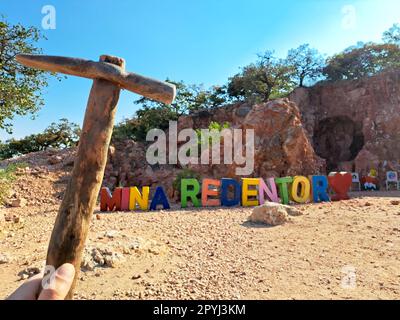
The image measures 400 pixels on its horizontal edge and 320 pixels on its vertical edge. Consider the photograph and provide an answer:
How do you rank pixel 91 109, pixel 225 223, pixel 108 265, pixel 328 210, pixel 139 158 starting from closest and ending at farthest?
pixel 91 109 → pixel 108 265 → pixel 225 223 → pixel 328 210 → pixel 139 158

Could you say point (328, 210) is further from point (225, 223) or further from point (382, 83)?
point (382, 83)

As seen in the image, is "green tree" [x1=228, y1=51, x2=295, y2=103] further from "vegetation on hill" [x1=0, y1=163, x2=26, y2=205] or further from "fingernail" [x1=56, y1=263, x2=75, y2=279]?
"fingernail" [x1=56, y1=263, x2=75, y2=279]

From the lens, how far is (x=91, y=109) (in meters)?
2.14

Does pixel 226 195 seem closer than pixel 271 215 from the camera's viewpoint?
No

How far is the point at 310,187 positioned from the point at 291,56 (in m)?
16.0

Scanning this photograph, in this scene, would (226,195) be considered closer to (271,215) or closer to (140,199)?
(140,199)

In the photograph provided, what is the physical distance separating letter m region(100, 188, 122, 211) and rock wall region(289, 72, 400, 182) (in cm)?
1267

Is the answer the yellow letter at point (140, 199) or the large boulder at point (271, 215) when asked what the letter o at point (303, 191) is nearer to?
the large boulder at point (271, 215)

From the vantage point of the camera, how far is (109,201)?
861cm

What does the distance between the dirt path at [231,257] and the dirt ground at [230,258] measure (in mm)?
12

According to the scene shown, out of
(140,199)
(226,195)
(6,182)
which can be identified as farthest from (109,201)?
(6,182)

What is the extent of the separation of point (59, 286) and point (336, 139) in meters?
21.3

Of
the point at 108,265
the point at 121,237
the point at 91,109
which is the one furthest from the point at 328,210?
the point at 91,109

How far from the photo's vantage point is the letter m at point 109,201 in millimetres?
8570
